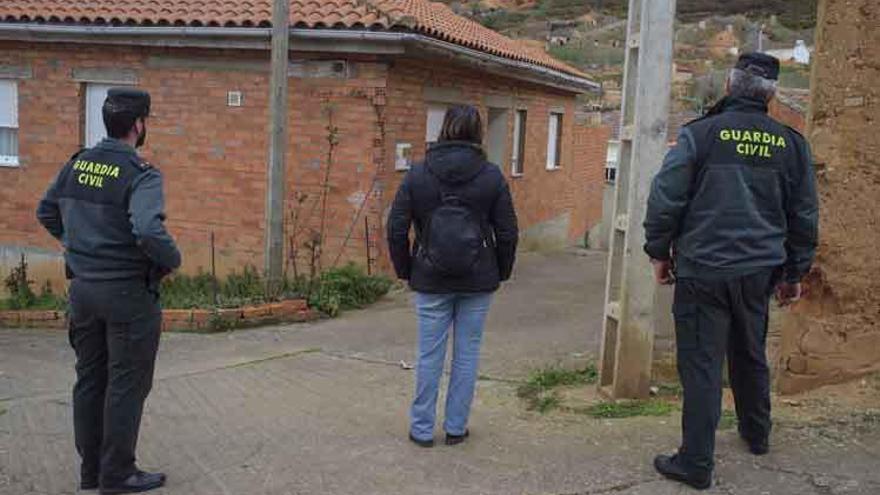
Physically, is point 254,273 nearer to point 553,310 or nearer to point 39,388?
point 553,310

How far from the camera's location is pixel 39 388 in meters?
6.70

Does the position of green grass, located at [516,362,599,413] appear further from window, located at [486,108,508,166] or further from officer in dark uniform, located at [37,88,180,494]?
window, located at [486,108,508,166]

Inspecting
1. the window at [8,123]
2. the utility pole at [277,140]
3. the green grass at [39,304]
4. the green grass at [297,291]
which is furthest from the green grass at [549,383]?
the window at [8,123]

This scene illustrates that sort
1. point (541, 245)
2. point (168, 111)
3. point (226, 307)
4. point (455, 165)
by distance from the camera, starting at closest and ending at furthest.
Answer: point (455, 165) → point (226, 307) → point (168, 111) → point (541, 245)

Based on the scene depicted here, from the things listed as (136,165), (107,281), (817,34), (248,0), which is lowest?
(107,281)

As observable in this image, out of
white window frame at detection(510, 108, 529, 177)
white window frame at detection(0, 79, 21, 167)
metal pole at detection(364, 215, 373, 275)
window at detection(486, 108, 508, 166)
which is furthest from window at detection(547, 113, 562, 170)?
white window frame at detection(0, 79, 21, 167)

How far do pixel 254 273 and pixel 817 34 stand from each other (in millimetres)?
7490

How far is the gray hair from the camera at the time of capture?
4.11 metres

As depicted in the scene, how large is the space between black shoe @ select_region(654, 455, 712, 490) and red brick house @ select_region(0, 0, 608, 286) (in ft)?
22.8

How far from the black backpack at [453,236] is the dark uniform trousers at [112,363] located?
1345 mm

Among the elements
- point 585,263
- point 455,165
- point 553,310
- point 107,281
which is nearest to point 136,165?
point 107,281

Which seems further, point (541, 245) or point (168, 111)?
point (541, 245)

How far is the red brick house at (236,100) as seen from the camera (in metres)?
11.0

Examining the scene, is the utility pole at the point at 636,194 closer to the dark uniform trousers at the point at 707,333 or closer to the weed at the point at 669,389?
the weed at the point at 669,389
